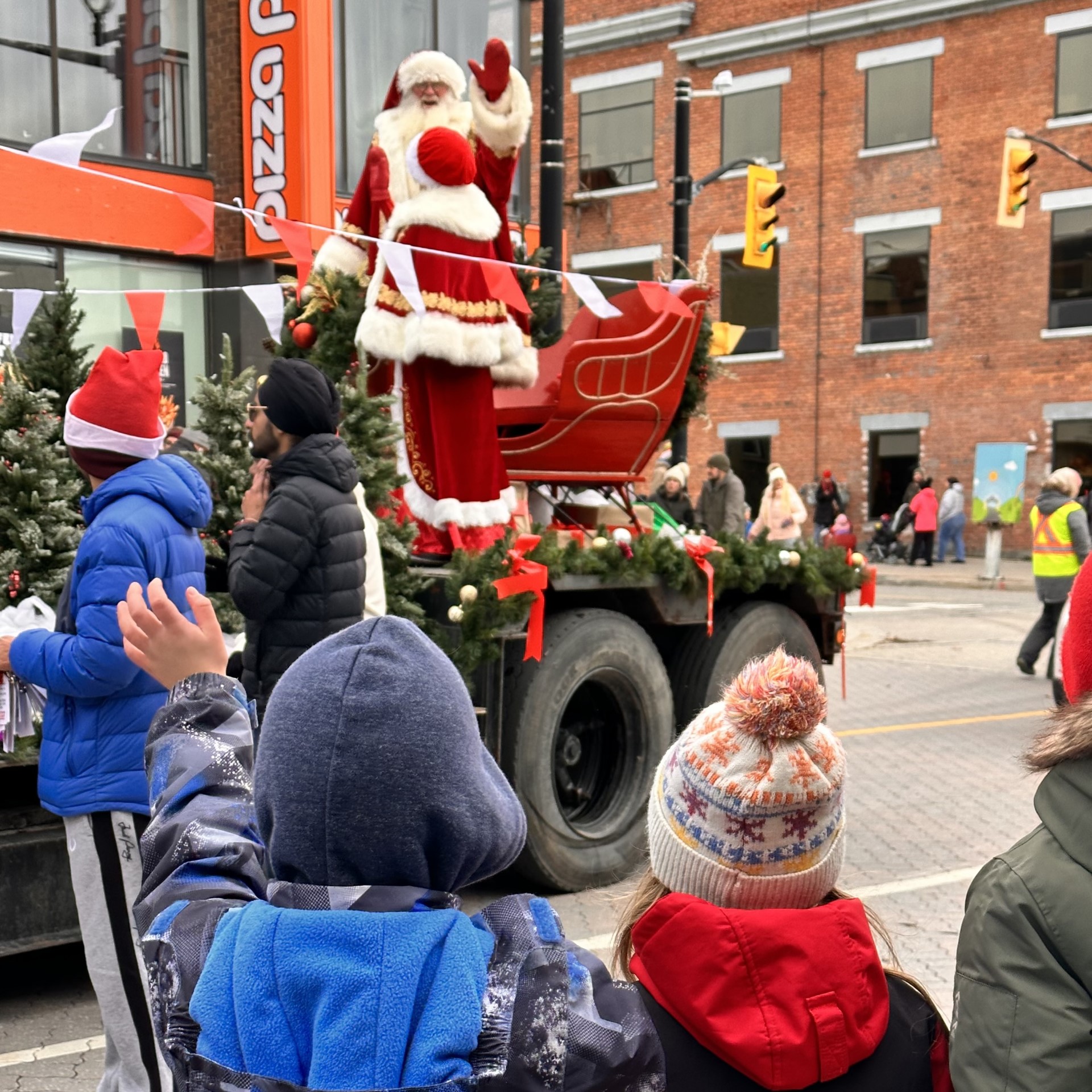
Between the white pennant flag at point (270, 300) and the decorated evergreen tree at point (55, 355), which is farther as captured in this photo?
the white pennant flag at point (270, 300)

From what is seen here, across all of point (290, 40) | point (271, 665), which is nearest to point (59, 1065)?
point (271, 665)

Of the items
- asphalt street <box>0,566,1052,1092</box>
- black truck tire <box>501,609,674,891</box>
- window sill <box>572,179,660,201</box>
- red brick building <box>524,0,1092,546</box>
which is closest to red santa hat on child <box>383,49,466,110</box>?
black truck tire <box>501,609,674,891</box>

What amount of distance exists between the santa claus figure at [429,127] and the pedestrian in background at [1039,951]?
17.1 ft

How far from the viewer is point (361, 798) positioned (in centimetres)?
152

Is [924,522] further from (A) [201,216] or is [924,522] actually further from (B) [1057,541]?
(A) [201,216]

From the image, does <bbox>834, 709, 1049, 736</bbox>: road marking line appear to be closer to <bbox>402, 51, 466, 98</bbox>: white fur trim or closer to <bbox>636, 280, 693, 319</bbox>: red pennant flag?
<bbox>636, 280, 693, 319</bbox>: red pennant flag

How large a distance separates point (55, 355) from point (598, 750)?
2685mm

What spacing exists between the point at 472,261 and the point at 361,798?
204 inches

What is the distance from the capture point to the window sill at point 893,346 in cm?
2811

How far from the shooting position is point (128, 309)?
1220 centimetres

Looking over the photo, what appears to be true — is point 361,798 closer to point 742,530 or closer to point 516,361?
point 516,361

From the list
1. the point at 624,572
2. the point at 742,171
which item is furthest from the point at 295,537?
the point at 742,171

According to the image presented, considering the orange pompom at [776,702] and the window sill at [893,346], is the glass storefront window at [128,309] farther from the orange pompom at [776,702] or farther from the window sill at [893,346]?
Result: the window sill at [893,346]

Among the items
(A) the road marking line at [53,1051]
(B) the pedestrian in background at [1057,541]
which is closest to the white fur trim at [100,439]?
(A) the road marking line at [53,1051]
